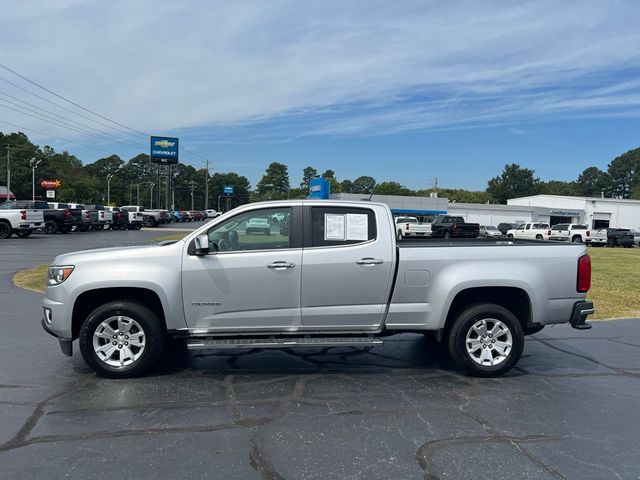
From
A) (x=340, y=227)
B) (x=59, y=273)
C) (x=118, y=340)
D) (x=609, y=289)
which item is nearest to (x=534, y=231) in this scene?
(x=609, y=289)

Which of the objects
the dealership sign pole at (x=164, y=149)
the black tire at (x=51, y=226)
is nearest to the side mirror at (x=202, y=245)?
the black tire at (x=51, y=226)

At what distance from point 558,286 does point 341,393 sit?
259 centimetres

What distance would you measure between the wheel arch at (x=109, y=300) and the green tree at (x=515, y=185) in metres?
160

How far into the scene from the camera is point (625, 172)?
165 meters

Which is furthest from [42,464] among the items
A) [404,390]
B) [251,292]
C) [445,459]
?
[404,390]

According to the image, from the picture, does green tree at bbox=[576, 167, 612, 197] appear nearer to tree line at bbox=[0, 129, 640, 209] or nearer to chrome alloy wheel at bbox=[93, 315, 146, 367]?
tree line at bbox=[0, 129, 640, 209]

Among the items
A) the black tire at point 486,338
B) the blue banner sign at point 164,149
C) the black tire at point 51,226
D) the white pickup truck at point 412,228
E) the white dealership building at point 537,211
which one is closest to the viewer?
the black tire at point 486,338

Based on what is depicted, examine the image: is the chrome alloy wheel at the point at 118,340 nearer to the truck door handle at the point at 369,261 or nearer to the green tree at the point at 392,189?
the truck door handle at the point at 369,261

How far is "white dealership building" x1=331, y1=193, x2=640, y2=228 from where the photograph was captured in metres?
66.1

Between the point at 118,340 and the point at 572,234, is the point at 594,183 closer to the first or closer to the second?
the point at 572,234

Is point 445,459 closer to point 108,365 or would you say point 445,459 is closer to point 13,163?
point 108,365

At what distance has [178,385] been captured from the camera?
5273 mm

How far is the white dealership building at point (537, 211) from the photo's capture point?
6612cm

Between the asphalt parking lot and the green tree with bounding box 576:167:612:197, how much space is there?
17597 centimetres
